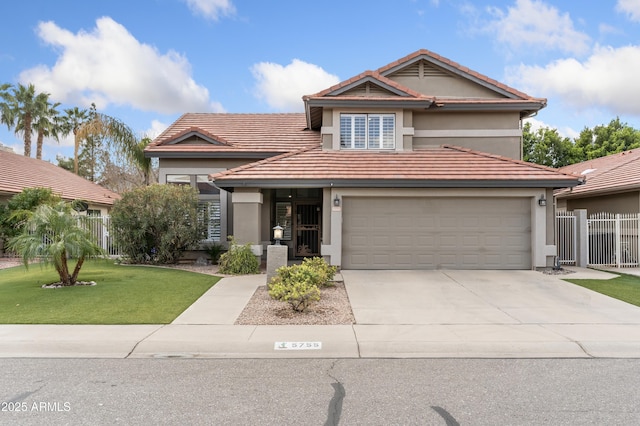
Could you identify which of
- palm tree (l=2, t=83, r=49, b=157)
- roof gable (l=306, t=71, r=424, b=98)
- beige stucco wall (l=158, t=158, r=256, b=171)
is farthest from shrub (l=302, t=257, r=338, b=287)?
palm tree (l=2, t=83, r=49, b=157)

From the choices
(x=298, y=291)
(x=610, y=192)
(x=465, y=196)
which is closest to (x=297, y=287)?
(x=298, y=291)

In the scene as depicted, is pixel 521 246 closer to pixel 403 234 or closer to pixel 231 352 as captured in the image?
pixel 403 234

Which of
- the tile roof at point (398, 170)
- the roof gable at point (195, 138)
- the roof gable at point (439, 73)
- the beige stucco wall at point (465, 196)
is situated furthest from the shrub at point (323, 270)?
the roof gable at point (439, 73)

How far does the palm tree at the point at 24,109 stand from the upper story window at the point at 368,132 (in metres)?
31.3

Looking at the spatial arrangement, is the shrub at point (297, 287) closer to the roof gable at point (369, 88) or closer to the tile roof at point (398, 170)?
the tile roof at point (398, 170)

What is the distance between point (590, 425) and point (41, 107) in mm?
41965

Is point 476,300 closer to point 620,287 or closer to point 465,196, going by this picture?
point 620,287

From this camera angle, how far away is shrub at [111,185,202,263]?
1445cm

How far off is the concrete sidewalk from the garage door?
553 centimetres

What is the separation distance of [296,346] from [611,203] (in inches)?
677

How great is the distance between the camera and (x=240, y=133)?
18.6m

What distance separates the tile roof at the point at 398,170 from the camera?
44.0 ft

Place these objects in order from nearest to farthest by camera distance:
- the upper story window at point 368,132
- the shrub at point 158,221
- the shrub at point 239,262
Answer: the shrub at point 239,262 → the shrub at point 158,221 → the upper story window at point 368,132

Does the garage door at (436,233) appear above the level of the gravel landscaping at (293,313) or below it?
above
